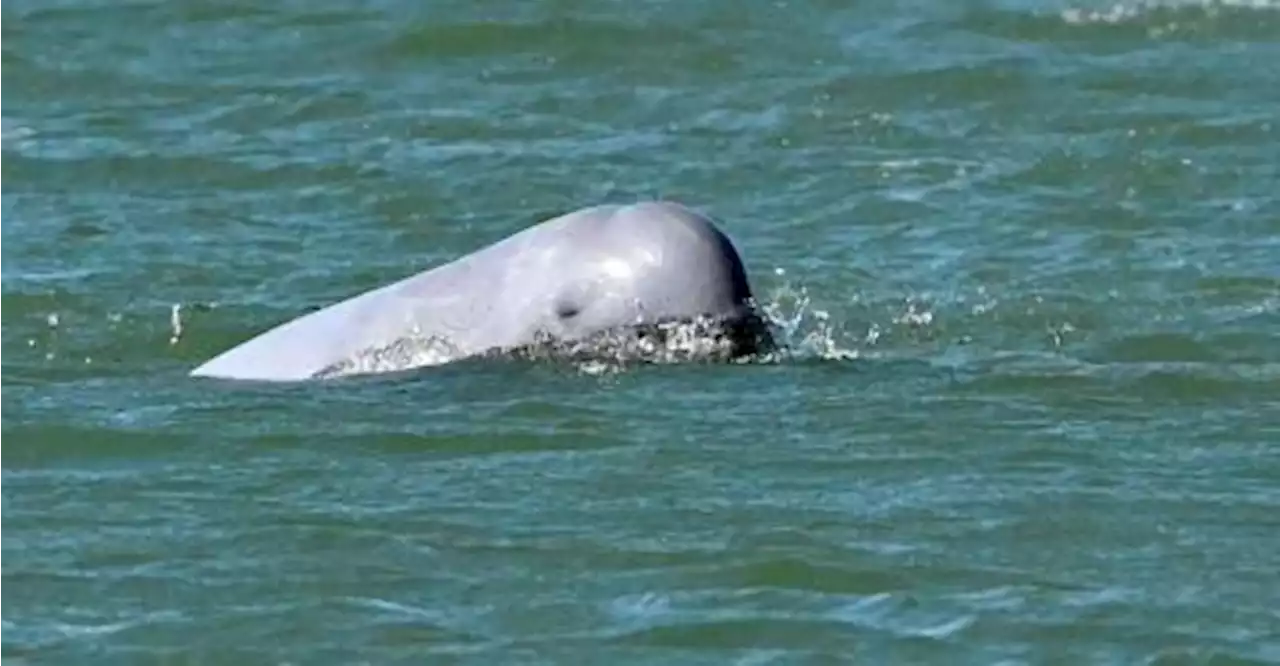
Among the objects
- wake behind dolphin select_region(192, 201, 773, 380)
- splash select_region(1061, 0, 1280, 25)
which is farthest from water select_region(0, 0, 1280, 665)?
wake behind dolphin select_region(192, 201, 773, 380)

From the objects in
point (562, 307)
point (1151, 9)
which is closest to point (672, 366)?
point (562, 307)

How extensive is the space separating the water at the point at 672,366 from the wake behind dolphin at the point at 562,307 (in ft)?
0.52

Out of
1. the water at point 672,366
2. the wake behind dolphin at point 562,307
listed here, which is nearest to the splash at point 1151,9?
the water at point 672,366

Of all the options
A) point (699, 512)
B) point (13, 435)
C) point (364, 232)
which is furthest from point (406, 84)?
point (699, 512)

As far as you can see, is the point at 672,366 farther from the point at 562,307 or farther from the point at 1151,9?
the point at 1151,9

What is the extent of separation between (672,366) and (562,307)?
1.49 ft

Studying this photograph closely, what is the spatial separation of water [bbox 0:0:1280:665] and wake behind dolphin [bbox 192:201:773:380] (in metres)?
0.16

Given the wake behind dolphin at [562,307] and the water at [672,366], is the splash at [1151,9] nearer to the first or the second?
the water at [672,366]

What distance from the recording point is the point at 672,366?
14727 millimetres

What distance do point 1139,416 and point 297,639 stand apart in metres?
3.73

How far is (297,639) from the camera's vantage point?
11.8 meters

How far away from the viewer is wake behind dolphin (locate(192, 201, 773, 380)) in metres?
14.6

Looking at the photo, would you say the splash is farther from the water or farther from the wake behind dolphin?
the wake behind dolphin

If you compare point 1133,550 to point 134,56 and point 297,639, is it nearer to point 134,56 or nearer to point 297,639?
point 297,639
